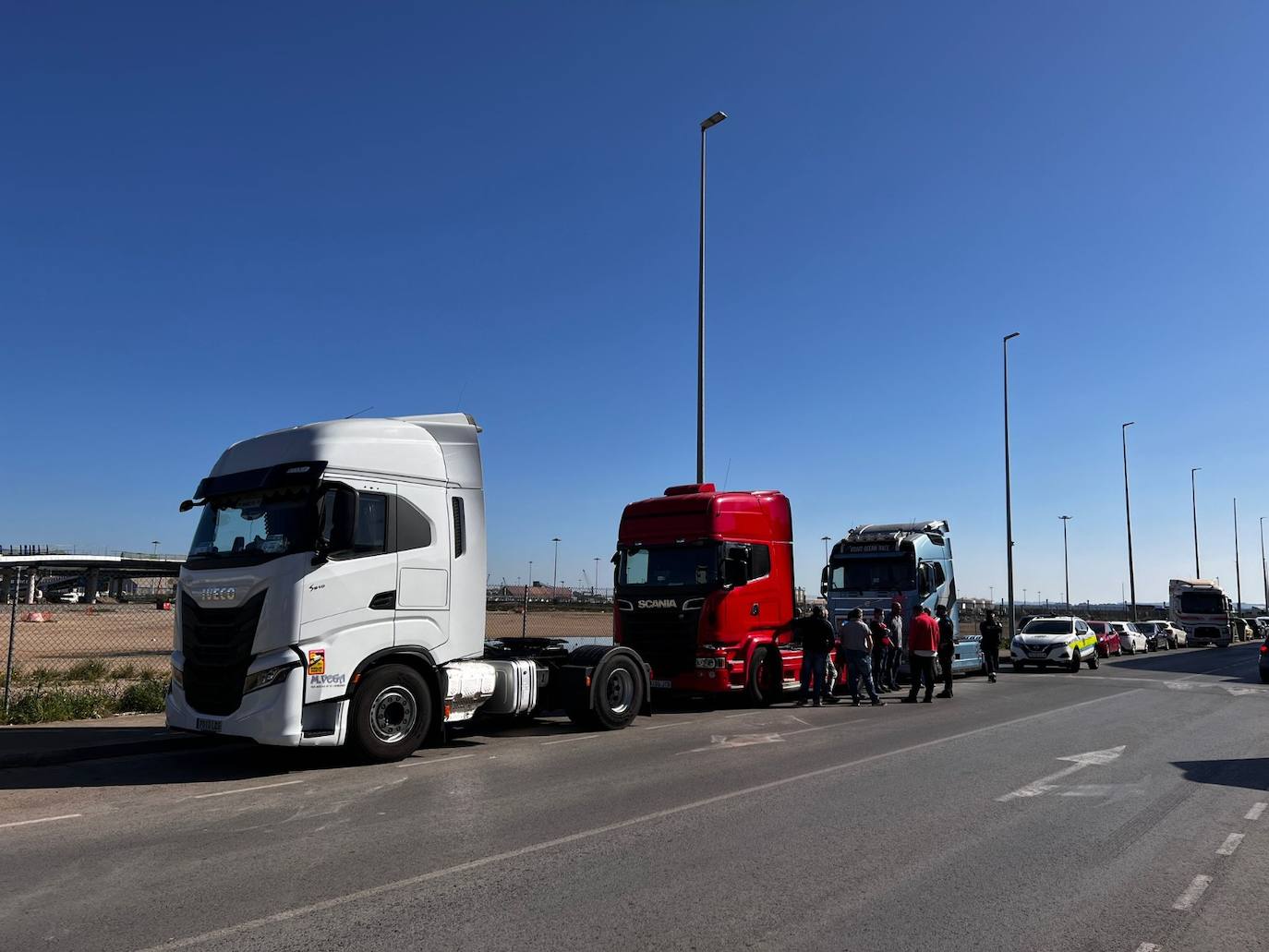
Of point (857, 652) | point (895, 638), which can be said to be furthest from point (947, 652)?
point (857, 652)

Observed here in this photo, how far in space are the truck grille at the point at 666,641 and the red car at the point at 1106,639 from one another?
88.0 ft

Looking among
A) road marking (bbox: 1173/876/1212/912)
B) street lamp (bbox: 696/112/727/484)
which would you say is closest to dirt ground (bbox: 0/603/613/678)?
street lamp (bbox: 696/112/727/484)

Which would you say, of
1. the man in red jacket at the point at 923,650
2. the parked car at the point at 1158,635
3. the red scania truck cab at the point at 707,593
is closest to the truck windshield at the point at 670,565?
the red scania truck cab at the point at 707,593

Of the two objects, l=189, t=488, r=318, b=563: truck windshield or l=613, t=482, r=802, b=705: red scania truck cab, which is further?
l=613, t=482, r=802, b=705: red scania truck cab

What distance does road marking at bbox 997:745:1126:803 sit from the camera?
7.82m

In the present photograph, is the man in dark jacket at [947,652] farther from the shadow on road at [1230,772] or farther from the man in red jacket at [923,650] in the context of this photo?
the shadow on road at [1230,772]

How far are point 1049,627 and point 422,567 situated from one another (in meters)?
24.0

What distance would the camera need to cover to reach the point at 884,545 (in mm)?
20219

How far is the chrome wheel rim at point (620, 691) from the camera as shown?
1212 cm

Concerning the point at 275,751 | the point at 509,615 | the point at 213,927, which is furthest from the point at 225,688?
the point at 509,615

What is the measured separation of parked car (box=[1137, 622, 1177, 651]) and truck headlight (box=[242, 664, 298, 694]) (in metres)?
43.1

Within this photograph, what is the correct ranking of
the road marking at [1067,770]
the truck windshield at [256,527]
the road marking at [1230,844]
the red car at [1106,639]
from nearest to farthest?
the road marking at [1230,844], the road marking at [1067,770], the truck windshield at [256,527], the red car at [1106,639]

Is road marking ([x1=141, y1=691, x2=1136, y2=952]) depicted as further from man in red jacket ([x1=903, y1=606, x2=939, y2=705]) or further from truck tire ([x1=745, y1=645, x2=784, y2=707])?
man in red jacket ([x1=903, y1=606, x2=939, y2=705])

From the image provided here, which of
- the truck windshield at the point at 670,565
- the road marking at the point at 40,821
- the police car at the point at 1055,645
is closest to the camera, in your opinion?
the road marking at the point at 40,821
